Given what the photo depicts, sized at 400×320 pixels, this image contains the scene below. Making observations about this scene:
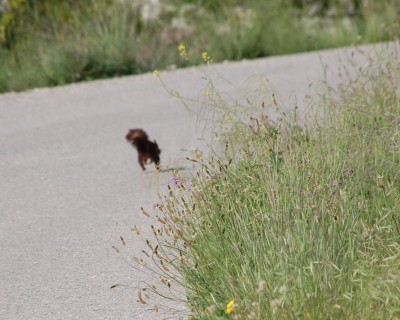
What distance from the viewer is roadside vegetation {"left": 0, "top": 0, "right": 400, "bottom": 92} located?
42.8ft

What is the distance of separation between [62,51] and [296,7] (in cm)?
562

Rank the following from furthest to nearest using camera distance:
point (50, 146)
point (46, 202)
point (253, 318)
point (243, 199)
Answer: point (50, 146)
point (46, 202)
point (243, 199)
point (253, 318)

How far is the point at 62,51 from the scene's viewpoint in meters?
→ 13.1

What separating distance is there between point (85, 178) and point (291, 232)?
3.88m

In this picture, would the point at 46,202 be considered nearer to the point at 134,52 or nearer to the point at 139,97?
the point at 139,97

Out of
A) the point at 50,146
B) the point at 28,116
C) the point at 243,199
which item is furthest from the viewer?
the point at 28,116

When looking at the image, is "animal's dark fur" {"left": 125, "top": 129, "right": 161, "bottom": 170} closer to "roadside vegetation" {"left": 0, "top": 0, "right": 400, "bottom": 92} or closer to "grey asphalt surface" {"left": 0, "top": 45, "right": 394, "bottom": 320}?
"grey asphalt surface" {"left": 0, "top": 45, "right": 394, "bottom": 320}

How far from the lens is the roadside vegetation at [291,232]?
528 centimetres

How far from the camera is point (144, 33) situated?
14.8 m

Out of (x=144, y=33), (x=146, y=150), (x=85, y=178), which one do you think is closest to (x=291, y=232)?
(x=146, y=150)

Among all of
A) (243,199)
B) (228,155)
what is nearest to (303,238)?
(243,199)

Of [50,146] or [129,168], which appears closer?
[129,168]

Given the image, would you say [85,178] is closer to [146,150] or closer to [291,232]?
[146,150]

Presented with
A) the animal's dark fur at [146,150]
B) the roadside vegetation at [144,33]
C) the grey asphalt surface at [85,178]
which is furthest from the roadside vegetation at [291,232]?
the roadside vegetation at [144,33]
